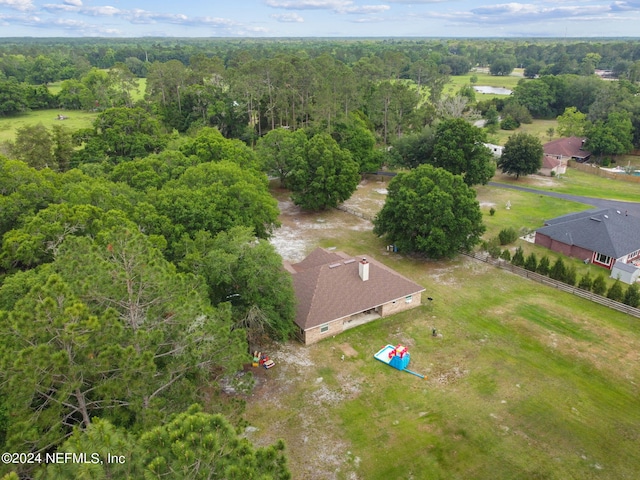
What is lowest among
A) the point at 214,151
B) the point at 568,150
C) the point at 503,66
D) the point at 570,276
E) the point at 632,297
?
the point at 570,276

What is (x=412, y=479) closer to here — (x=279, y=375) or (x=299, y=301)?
(x=279, y=375)

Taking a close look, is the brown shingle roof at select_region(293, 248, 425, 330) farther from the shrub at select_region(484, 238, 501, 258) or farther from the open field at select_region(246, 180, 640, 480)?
the shrub at select_region(484, 238, 501, 258)

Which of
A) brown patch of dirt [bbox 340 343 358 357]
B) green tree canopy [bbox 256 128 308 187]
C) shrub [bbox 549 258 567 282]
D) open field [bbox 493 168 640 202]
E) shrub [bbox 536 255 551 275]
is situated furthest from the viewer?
open field [bbox 493 168 640 202]

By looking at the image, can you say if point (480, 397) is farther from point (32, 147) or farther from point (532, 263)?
point (32, 147)

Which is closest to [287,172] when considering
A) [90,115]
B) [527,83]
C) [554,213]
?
[554,213]

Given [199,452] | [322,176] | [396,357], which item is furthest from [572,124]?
[199,452]

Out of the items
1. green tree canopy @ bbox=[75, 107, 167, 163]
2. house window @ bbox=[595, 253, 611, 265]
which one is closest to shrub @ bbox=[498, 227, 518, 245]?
house window @ bbox=[595, 253, 611, 265]

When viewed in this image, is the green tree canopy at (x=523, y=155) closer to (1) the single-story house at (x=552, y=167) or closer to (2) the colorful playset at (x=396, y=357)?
(1) the single-story house at (x=552, y=167)

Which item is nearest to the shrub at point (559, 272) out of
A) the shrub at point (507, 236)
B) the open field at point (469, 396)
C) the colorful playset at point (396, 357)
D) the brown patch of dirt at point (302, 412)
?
the open field at point (469, 396)
